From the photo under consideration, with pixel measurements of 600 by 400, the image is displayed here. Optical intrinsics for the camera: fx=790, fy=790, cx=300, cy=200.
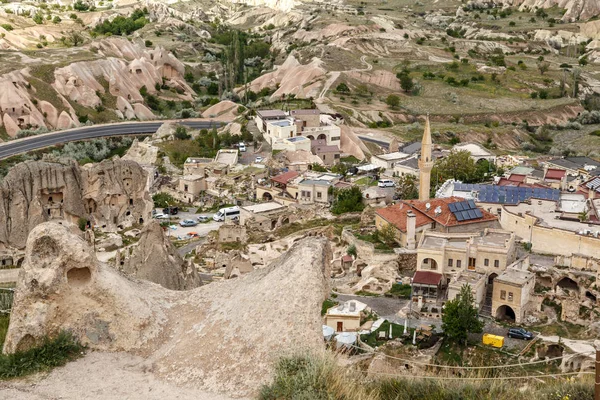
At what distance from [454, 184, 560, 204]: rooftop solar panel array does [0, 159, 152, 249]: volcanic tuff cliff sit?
76.6 ft

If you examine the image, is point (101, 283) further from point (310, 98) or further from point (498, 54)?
point (498, 54)

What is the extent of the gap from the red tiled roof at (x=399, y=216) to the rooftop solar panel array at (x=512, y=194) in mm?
6233

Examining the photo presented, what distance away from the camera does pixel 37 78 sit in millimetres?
98750

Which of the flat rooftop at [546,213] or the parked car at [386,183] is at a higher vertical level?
the flat rooftop at [546,213]

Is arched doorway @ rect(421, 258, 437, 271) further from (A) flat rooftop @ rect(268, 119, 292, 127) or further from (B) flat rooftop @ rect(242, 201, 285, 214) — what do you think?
(A) flat rooftop @ rect(268, 119, 292, 127)

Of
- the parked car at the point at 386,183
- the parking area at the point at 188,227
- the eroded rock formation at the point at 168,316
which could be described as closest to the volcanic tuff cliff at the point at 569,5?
the parked car at the point at 386,183

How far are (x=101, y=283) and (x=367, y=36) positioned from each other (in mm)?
126356

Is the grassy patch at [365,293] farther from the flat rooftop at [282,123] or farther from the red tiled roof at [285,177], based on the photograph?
the flat rooftop at [282,123]

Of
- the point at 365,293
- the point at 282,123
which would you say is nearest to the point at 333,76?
the point at 282,123

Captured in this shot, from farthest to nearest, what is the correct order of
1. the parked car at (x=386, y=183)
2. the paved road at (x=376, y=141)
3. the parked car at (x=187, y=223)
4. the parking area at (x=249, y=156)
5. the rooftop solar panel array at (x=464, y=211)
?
the paved road at (x=376, y=141) → the parking area at (x=249, y=156) → the parked car at (x=386, y=183) → the parked car at (x=187, y=223) → the rooftop solar panel array at (x=464, y=211)

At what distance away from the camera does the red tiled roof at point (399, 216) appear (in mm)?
43531

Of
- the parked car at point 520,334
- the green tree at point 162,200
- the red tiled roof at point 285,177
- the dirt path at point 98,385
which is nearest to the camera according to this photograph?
the dirt path at point 98,385

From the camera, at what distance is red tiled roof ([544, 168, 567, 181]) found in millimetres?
57344

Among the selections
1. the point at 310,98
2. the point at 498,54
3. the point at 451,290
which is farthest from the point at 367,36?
the point at 451,290
